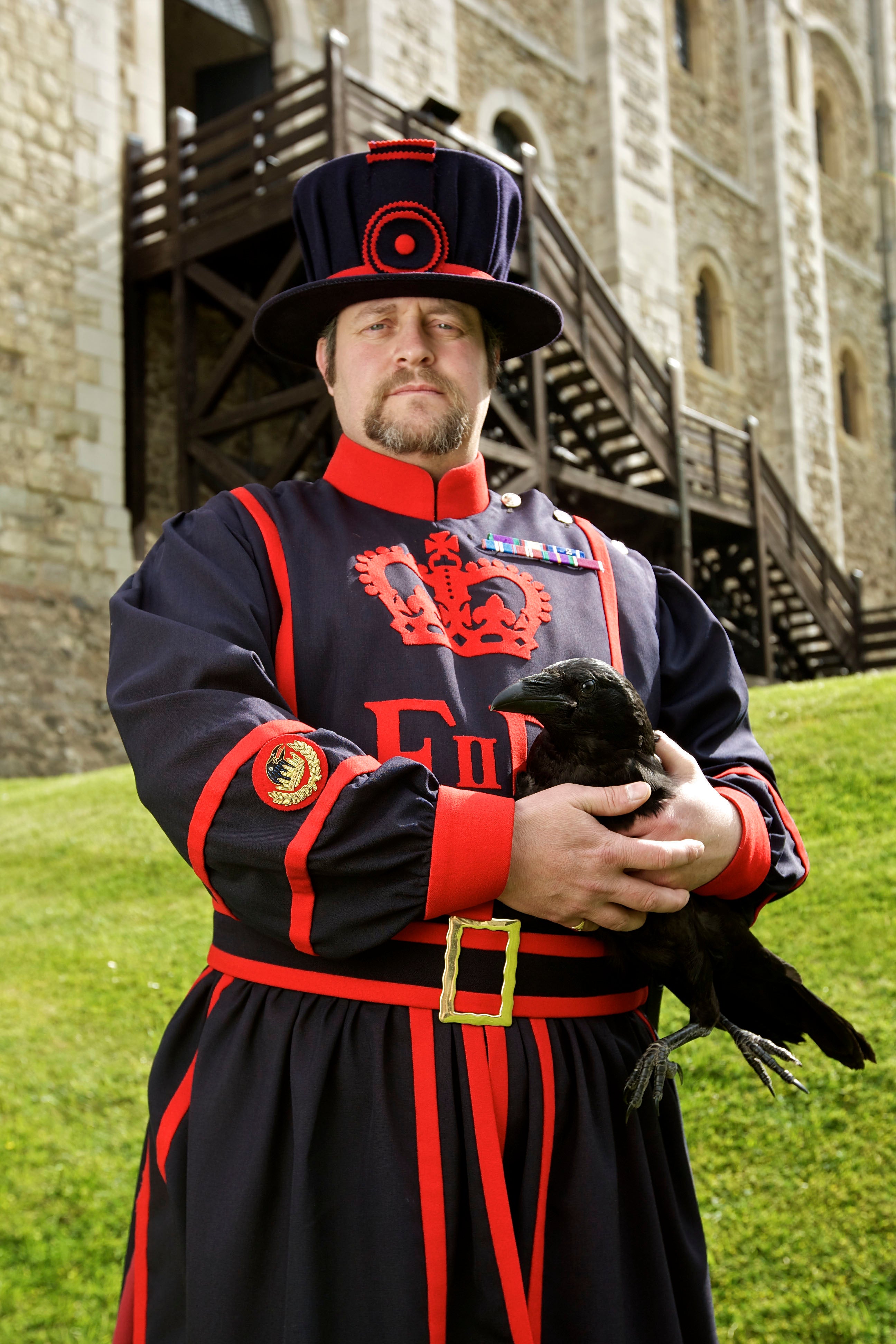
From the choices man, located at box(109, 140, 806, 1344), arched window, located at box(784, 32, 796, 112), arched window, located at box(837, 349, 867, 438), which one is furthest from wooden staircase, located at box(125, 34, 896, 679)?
arched window, located at box(784, 32, 796, 112)

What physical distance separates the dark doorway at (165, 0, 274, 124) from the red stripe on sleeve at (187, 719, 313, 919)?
11874 millimetres

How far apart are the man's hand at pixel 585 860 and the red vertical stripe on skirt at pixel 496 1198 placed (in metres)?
0.24

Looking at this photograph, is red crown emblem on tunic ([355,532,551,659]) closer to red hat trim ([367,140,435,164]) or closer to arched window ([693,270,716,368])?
red hat trim ([367,140,435,164])

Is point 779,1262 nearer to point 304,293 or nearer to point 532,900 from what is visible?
point 532,900

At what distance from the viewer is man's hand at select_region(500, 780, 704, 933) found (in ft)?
4.82

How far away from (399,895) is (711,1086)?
269 cm

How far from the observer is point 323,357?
2107 mm

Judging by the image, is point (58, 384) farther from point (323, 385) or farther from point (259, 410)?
point (323, 385)

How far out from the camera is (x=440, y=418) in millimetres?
1928

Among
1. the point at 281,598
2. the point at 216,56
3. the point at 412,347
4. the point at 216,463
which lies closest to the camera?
the point at 281,598

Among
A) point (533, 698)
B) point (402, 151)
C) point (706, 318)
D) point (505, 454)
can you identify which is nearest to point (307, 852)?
point (533, 698)

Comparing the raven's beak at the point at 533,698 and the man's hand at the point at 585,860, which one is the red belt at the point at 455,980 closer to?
the man's hand at the point at 585,860

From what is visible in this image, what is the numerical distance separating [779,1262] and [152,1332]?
208 cm

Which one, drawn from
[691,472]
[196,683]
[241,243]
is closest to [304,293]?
[196,683]
